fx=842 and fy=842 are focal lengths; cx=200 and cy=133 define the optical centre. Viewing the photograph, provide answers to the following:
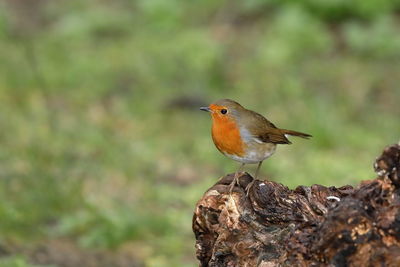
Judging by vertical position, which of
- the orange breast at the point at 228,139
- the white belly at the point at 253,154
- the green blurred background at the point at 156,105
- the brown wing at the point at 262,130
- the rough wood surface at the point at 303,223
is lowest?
Result: the rough wood surface at the point at 303,223

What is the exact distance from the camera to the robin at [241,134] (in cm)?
524

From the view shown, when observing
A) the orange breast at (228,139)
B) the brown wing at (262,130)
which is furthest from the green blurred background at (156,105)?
the brown wing at (262,130)

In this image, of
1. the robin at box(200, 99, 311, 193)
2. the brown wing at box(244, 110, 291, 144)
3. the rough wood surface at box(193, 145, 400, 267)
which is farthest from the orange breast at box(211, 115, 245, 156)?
the rough wood surface at box(193, 145, 400, 267)

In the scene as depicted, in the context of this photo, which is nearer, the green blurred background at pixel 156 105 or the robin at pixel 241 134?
the robin at pixel 241 134

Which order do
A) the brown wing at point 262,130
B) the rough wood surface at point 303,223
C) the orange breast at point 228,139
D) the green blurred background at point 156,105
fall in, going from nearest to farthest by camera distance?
the rough wood surface at point 303,223, the orange breast at point 228,139, the brown wing at point 262,130, the green blurred background at point 156,105

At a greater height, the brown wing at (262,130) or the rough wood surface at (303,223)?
the brown wing at (262,130)

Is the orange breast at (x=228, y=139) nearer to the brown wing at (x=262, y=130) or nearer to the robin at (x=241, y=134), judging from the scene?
the robin at (x=241, y=134)

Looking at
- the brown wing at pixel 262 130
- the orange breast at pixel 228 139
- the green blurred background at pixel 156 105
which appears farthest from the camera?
the green blurred background at pixel 156 105

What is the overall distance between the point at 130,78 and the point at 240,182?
22.4 feet

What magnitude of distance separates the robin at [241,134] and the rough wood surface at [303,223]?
68cm

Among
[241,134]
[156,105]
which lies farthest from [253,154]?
[156,105]

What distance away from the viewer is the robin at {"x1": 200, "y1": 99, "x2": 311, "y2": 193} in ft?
17.2

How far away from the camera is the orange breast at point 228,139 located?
5223 millimetres

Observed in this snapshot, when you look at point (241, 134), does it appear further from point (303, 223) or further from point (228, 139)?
point (303, 223)
